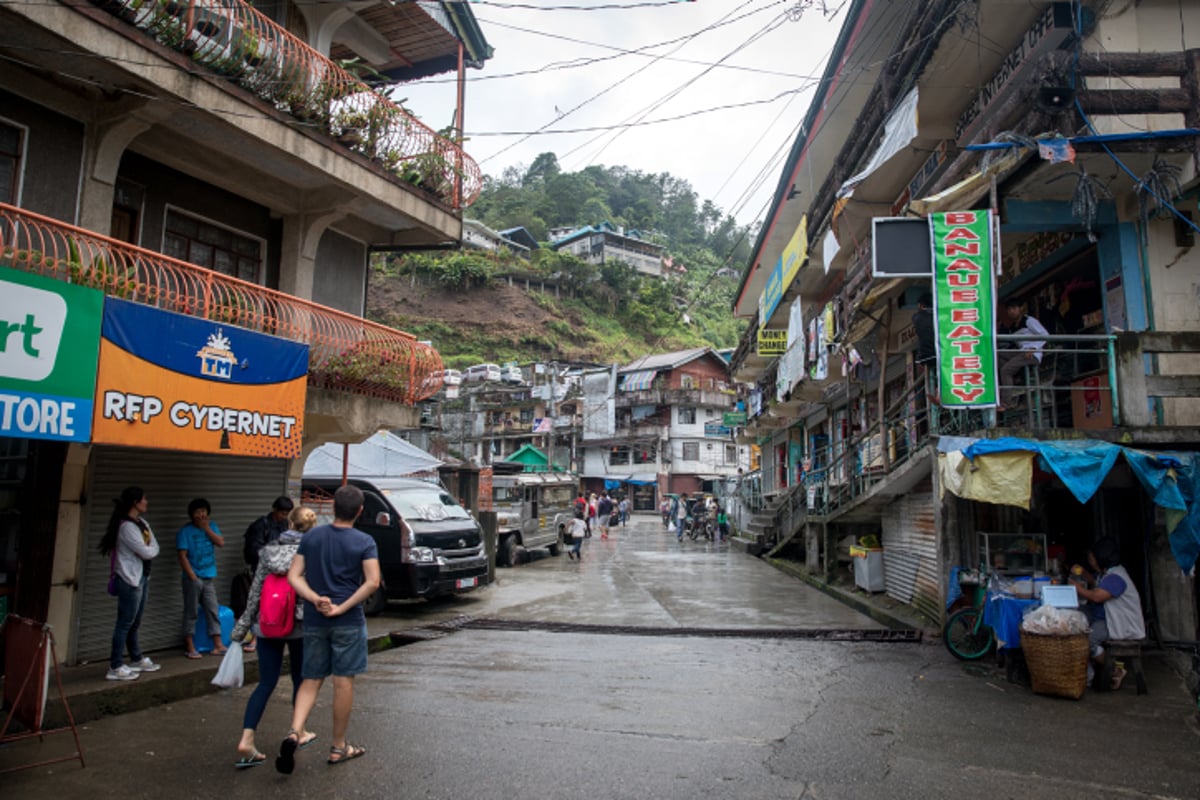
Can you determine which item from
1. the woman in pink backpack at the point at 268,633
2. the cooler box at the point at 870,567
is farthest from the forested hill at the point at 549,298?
the woman in pink backpack at the point at 268,633

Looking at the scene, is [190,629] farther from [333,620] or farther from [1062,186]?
[1062,186]

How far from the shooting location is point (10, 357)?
591 cm

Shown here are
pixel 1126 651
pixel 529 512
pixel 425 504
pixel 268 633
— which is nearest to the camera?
Answer: pixel 268 633

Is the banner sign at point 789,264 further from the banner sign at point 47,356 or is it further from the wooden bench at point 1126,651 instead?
the banner sign at point 47,356

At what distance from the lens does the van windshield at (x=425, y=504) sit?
12602 mm

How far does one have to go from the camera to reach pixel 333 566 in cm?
488

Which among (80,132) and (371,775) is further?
(80,132)

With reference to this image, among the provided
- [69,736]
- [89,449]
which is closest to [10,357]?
[89,449]

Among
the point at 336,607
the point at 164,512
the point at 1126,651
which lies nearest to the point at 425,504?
the point at 164,512

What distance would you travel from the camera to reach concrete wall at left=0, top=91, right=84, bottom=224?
7.62 m

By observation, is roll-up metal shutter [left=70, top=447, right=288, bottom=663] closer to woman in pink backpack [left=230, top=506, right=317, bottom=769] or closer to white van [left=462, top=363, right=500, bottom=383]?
woman in pink backpack [left=230, top=506, right=317, bottom=769]

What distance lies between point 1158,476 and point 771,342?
51.7 ft

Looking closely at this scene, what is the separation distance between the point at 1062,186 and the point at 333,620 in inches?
352

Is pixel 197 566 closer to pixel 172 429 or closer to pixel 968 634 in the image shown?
pixel 172 429
